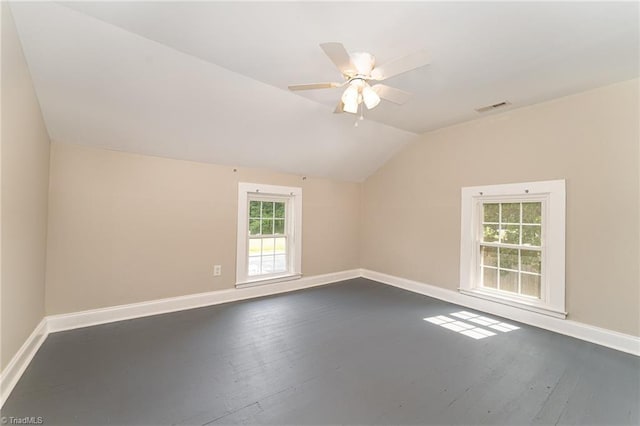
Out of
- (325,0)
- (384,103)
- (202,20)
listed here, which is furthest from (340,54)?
(384,103)

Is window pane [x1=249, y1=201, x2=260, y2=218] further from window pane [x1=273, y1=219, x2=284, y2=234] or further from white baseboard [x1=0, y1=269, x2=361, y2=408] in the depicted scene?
white baseboard [x1=0, y1=269, x2=361, y2=408]

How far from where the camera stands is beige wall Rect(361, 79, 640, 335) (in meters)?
2.52

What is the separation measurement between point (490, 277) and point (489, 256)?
0.28 meters

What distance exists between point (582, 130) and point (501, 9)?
1.98 metres

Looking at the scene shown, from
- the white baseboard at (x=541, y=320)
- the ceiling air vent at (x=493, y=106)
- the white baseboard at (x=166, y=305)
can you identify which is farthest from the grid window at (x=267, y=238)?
the ceiling air vent at (x=493, y=106)

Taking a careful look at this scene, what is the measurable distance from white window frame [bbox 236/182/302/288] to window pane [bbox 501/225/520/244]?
9.44ft

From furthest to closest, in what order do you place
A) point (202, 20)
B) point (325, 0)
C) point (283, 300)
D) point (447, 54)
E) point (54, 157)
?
point (283, 300) → point (54, 157) → point (447, 54) → point (202, 20) → point (325, 0)

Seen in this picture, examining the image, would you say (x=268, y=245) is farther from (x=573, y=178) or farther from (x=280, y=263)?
(x=573, y=178)

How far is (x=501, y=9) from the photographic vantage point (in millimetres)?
1640

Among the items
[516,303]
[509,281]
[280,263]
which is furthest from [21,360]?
[509,281]

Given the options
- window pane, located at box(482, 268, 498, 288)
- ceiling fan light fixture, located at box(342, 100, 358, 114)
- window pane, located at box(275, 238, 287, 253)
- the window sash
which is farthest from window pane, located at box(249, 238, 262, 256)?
window pane, located at box(482, 268, 498, 288)

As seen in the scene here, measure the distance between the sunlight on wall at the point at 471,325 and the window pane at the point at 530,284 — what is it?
1.57ft

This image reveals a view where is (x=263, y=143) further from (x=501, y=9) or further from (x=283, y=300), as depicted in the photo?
(x=501, y=9)

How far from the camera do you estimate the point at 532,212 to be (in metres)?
3.17
